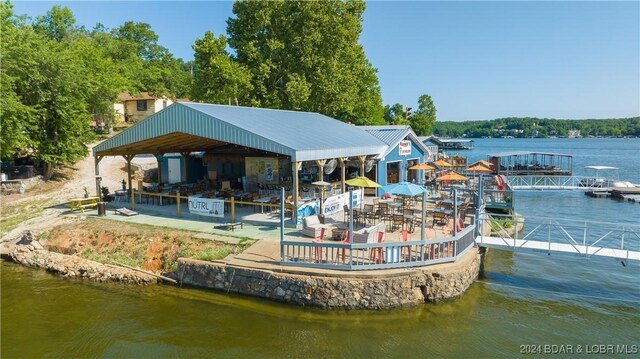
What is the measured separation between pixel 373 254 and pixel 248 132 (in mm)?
6827

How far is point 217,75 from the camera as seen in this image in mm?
33250

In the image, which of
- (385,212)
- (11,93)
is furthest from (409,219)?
(11,93)

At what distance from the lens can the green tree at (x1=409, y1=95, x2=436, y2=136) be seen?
10175cm

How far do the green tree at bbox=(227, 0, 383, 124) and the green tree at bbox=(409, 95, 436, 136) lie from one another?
66.4 metres

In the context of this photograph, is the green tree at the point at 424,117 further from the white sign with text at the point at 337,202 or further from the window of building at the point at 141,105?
the white sign with text at the point at 337,202

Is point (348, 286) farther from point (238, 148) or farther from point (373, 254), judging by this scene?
point (238, 148)

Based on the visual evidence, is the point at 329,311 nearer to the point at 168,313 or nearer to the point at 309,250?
the point at 309,250

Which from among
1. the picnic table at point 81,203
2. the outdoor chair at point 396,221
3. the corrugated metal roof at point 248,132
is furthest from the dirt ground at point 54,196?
the outdoor chair at point 396,221

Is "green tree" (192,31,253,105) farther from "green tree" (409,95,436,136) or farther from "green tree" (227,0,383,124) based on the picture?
"green tree" (409,95,436,136)

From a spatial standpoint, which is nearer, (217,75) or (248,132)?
(248,132)

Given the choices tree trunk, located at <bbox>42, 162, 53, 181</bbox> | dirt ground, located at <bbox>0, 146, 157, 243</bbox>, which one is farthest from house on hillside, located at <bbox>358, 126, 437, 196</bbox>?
tree trunk, located at <bbox>42, 162, 53, 181</bbox>

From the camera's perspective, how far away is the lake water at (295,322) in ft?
31.5

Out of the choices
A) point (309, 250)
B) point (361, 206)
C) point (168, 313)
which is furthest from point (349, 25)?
point (168, 313)

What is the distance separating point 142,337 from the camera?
10.2 metres
